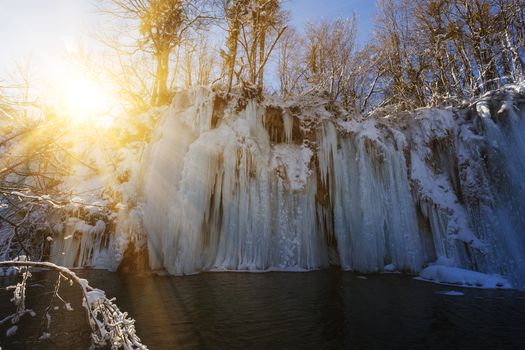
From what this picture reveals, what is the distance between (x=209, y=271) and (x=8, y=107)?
7898mm

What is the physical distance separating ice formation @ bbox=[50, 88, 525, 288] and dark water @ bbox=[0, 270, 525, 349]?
1808mm

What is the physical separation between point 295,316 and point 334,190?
242 inches

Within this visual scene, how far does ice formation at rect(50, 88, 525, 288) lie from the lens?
28.9ft

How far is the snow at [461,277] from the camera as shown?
24.6 ft

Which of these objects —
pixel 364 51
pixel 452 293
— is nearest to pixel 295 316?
pixel 452 293

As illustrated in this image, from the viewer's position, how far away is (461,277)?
312 inches

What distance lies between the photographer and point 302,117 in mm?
11742

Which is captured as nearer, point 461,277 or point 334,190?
point 461,277

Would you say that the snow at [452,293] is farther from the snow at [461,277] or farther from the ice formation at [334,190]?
the ice formation at [334,190]

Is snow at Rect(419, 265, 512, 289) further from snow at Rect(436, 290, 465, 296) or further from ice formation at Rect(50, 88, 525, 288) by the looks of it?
snow at Rect(436, 290, 465, 296)

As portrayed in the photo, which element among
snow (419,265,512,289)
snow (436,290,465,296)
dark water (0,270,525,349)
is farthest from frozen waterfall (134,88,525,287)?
snow (436,290,465,296)

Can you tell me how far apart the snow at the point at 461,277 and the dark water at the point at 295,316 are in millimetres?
728

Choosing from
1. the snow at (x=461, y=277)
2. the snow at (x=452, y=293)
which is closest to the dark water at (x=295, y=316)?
the snow at (x=452, y=293)

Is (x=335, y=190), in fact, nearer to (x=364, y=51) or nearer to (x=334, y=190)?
(x=334, y=190)
